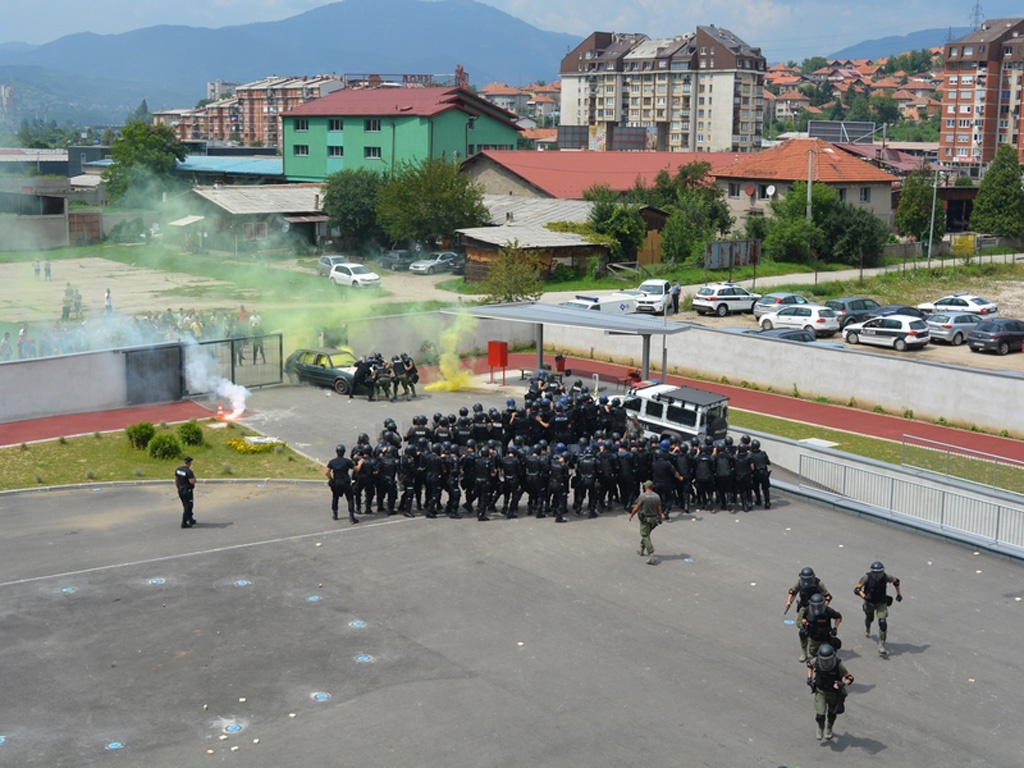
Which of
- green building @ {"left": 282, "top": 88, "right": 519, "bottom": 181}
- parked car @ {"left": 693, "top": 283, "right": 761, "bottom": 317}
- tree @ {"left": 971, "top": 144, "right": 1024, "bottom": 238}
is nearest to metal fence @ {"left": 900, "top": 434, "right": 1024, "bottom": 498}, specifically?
parked car @ {"left": 693, "top": 283, "right": 761, "bottom": 317}

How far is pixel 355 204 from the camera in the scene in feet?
206

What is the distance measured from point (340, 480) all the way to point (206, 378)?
1100 centimetres

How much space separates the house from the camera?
6244 cm

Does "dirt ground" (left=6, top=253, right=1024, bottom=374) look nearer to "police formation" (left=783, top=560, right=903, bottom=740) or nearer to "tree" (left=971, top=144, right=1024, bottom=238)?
"tree" (left=971, top=144, right=1024, bottom=238)

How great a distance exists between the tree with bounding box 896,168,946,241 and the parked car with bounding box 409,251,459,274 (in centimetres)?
2534

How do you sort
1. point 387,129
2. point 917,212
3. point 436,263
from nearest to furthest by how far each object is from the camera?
1. point 436,263
2. point 917,212
3. point 387,129

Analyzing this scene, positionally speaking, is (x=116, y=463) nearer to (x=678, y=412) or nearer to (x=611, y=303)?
(x=678, y=412)

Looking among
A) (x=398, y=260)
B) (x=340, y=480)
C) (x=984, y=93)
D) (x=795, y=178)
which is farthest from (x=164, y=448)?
(x=984, y=93)

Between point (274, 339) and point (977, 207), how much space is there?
5067 centimetres

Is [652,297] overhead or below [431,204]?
below

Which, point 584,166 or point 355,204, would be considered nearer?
point 355,204

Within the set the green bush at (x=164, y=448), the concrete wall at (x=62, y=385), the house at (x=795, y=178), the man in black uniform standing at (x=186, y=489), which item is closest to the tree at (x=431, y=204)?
the house at (x=795, y=178)

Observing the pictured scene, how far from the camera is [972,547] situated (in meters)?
18.9

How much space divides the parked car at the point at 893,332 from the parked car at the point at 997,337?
4.98 ft
